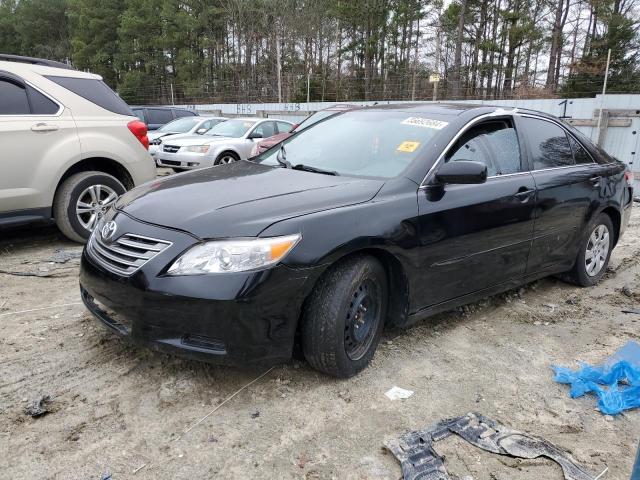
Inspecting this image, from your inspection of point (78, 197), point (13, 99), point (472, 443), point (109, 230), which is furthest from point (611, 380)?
point (13, 99)

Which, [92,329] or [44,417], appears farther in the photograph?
[92,329]

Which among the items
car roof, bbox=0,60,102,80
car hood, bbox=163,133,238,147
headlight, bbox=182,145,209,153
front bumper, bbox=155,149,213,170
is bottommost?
front bumper, bbox=155,149,213,170

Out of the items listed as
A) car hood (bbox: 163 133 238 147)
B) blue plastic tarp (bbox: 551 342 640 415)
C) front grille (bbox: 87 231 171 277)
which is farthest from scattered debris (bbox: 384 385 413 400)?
car hood (bbox: 163 133 238 147)

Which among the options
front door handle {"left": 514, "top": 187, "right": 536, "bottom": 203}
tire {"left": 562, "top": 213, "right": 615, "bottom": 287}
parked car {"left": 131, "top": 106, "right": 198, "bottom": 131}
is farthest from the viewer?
parked car {"left": 131, "top": 106, "right": 198, "bottom": 131}

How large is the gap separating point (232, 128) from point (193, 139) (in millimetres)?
1231

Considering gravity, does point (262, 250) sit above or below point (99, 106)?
below

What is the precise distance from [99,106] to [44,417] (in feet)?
12.6

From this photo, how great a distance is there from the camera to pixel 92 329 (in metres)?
3.41

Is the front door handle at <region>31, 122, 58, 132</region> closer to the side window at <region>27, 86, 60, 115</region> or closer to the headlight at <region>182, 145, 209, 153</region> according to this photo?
the side window at <region>27, 86, 60, 115</region>

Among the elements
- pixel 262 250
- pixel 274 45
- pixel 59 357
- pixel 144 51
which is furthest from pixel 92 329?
pixel 144 51

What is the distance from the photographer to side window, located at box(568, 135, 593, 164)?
4.53 m

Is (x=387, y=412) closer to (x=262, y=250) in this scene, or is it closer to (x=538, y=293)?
(x=262, y=250)

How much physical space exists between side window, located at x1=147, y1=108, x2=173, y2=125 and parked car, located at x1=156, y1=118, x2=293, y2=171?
17.3ft

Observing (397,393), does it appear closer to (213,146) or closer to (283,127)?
(213,146)
